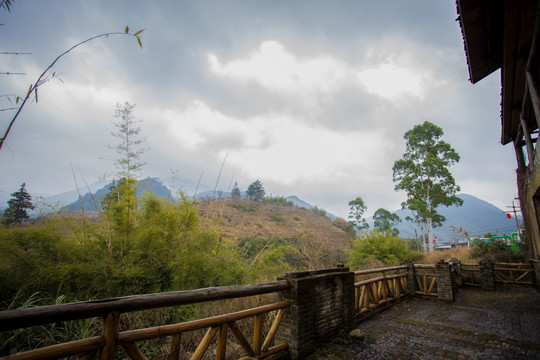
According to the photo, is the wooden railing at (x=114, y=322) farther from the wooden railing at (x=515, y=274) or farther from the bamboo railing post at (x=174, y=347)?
the wooden railing at (x=515, y=274)

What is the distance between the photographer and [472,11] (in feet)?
16.0

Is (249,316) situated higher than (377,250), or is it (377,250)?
(377,250)

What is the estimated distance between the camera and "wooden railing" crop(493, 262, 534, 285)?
9812mm

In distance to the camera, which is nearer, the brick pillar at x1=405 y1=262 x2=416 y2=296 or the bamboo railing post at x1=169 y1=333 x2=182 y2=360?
the bamboo railing post at x1=169 y1=333 x2=182 y2=360

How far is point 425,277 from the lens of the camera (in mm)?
7668

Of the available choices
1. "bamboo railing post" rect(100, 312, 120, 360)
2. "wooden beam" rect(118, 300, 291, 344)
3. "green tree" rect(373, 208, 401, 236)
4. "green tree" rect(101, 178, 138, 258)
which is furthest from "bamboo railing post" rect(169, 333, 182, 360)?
"green tree" rect(373, 208, 401, 236)

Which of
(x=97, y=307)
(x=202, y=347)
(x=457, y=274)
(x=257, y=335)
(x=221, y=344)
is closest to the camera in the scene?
(x=97, y=307)

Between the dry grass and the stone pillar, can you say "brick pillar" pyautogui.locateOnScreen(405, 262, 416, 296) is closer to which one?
the stone pillar

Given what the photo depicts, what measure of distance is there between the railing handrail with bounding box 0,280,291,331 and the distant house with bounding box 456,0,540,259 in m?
6.52

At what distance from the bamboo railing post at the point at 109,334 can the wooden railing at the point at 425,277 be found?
328 inches

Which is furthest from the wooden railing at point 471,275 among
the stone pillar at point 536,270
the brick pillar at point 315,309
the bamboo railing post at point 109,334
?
the bamboo railing post at point 109,334

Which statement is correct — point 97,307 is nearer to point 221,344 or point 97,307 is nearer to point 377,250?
point 221,344

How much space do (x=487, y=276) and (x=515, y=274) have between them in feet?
7.09

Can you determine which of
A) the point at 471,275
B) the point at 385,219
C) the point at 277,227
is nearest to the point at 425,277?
the point at 471,275
